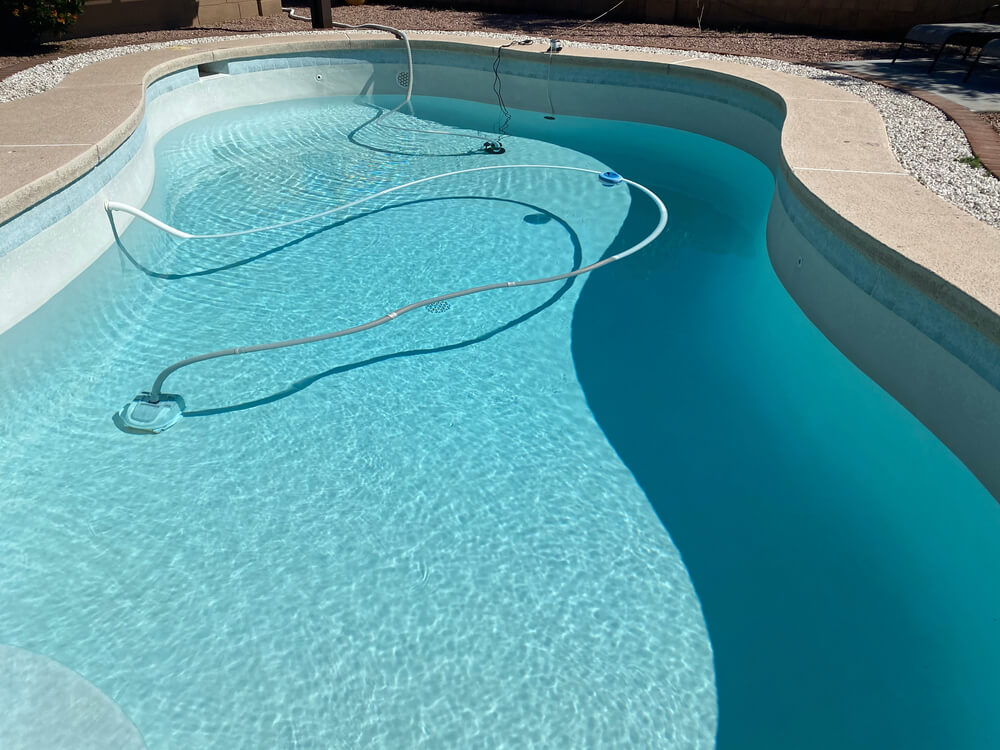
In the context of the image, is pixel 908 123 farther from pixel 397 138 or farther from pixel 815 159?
pixel 397 138

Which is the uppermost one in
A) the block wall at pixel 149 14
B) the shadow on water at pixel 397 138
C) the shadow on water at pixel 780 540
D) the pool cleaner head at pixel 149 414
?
the block wall at pixel 149 14

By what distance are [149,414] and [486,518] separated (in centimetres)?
195

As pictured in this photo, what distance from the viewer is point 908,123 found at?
5.85 m

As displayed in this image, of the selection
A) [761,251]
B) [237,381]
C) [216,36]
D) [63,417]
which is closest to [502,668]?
[237,381]

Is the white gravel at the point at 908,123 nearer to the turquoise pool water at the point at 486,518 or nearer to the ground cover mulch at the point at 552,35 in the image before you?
the ground cover mulch at the point at 552,35

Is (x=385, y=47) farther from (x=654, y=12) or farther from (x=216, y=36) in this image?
(x=654, y=12)

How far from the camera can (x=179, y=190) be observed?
21.2ft

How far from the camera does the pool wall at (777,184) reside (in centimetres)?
314

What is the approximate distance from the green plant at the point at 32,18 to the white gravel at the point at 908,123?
537 mm

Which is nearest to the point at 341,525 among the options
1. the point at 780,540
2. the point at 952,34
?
the point at 780,540

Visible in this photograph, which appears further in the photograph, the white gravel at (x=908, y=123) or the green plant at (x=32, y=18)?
the green plant at (x=32, y=18)

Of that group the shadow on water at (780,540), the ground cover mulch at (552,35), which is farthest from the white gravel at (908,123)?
the shadow on water at (780,540)

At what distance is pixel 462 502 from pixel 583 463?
669 millimetres

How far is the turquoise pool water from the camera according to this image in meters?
2.54
